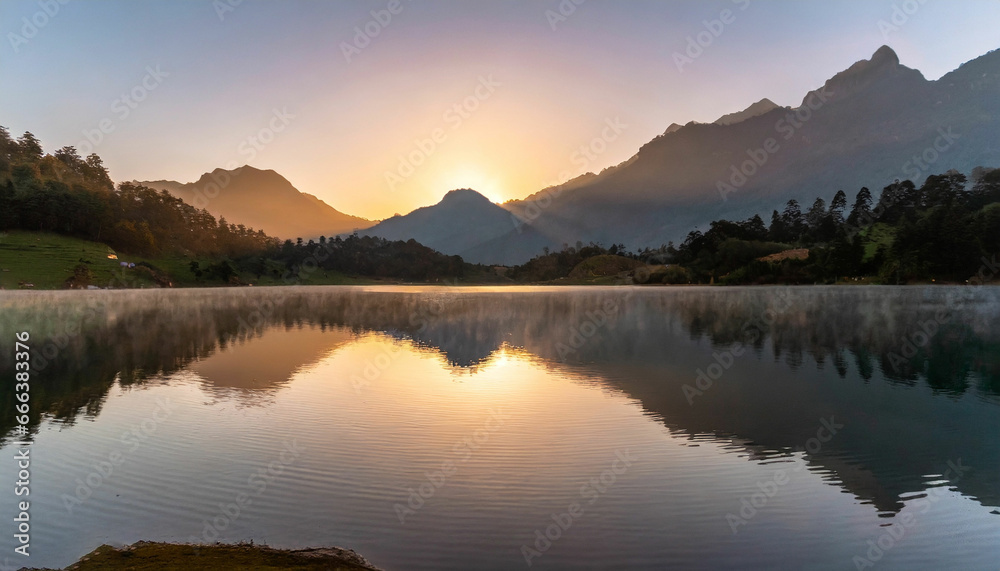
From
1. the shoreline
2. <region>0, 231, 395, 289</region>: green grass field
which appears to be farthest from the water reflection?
<region>0, 231, 395, 289</region>: green grass field

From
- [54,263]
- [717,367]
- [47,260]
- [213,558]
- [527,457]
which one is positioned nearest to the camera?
[213,558]

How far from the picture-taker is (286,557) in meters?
8.00

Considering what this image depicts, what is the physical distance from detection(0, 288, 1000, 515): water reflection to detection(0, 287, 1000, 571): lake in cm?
18

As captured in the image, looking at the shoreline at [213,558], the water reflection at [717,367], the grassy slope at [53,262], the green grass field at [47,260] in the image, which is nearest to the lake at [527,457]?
the water reflection at [717,367]

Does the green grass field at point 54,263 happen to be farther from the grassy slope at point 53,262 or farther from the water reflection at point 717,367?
the water reflection at point 717,367

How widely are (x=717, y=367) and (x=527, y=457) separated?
1818 centimetres

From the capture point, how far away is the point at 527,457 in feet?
46.6

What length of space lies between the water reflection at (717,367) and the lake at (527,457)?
179mm

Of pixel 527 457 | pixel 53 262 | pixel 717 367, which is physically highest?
pixel 53 262

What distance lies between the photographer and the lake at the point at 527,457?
9.45 metres

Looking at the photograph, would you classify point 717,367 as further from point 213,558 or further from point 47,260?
point 47,260

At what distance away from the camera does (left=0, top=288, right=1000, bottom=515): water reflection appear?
1567 centimetres

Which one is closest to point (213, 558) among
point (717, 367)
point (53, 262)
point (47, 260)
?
point (717, 367)

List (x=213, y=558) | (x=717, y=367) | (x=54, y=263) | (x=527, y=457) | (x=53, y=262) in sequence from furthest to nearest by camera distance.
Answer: (x=53, y=262) → (x=54, y=263) → (x=717, y=367) → (x=527, y=457) → (x=213, y=558)
